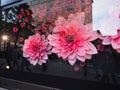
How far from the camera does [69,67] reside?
4582 mm

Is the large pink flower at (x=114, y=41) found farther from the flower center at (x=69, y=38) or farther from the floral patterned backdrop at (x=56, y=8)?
the flower center at (x=69, y=38)

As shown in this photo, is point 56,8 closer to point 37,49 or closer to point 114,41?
point 37,49

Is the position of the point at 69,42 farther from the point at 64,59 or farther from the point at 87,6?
the point at 87,6

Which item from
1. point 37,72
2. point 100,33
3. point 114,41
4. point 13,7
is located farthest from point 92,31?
point 13,7

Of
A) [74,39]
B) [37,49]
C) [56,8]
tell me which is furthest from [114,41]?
[37,49]

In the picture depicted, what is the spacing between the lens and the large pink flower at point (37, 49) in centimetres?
511

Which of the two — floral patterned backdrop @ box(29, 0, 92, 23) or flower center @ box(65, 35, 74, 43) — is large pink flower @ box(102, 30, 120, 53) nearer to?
floral patterned backdrop @ box(29, 0, 92, 23)

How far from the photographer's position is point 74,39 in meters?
4.46

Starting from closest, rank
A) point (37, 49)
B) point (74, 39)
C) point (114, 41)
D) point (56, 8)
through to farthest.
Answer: point (114, 41)
point (74, 39)
point (56, 8)
point (37, 49)

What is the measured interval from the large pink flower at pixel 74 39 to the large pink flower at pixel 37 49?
343 mm

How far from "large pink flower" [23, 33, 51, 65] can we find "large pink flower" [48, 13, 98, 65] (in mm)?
343

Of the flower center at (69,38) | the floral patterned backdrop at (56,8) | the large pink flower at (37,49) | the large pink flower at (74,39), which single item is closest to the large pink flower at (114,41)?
the large pink flower at (74,39)

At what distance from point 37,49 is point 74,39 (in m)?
0.95

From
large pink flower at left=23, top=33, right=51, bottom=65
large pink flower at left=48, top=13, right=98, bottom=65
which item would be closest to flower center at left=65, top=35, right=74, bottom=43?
large pink flower at left=48, top=13, right=98, bottom=65
